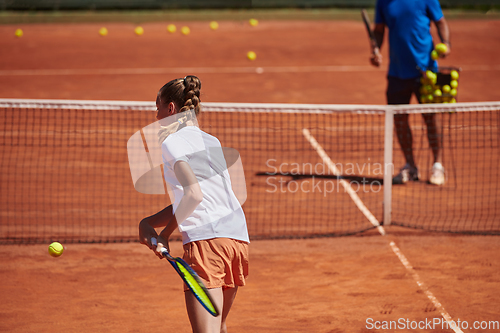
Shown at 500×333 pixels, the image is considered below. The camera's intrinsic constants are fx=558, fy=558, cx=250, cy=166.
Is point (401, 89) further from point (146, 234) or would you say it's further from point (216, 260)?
point (146, 234)

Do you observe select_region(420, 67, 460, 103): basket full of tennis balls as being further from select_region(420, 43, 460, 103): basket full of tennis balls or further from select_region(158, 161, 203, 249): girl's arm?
select_region(158, 161, 203, 249): girl's arm

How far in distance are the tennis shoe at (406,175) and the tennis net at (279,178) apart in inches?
4.7

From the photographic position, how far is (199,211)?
9.11 feet

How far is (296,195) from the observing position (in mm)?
7074

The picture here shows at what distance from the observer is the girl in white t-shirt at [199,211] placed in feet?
8.91

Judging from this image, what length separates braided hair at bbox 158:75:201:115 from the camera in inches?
110

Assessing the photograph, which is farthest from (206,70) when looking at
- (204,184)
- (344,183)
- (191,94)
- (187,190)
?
(187,190)

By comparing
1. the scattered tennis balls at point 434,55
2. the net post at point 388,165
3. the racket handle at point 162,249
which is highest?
the scattered tennis balls at point 434,55

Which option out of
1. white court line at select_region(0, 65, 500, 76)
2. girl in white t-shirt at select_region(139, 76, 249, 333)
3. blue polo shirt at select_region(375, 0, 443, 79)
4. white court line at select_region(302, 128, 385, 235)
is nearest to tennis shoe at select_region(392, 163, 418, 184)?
white court line at select_region(302, 128, 385, 235)

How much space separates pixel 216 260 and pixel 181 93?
2.80ft

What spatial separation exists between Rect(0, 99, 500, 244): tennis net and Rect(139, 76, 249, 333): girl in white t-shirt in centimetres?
242

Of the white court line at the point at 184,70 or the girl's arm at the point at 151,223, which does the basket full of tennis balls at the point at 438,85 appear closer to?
the girl's arm at the point at 151,223

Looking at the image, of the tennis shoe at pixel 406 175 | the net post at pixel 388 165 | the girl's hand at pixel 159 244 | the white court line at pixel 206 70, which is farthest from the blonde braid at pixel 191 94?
the white court line at pixel 206 70

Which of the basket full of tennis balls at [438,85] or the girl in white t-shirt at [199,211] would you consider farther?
the basket full of tennis balls at [438,85]
